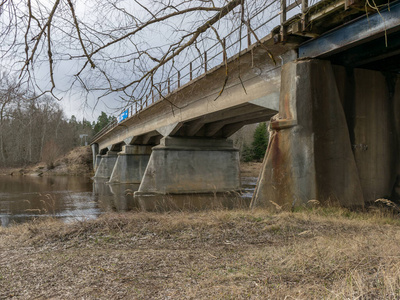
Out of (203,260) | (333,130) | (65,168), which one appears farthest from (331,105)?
(65,168)

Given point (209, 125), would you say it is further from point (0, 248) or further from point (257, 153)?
point (257, 153)

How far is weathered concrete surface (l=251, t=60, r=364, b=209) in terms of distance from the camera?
8867 mm

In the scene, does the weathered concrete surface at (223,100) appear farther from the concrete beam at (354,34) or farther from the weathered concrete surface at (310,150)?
the weathered concrete surface at (310,150)

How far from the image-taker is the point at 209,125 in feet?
72.8

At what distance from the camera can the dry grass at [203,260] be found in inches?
119

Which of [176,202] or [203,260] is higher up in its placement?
[203,260]

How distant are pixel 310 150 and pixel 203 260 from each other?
565cm

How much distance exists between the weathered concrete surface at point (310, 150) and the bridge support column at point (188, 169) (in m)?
12.0

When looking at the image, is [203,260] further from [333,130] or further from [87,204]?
[87,204]

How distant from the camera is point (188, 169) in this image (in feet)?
71.3

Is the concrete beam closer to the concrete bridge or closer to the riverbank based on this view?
the concrete bridge

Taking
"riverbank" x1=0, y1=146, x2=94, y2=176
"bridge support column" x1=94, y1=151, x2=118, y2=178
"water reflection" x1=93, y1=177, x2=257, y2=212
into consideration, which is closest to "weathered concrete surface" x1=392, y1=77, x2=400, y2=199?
"water reflection" x1=93, y1=177, x2=257, y2=212

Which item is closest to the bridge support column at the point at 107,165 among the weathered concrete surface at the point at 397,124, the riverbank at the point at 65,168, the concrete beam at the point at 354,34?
the riverbank at the point at 65,168

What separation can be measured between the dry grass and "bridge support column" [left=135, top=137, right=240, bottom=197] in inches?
569
